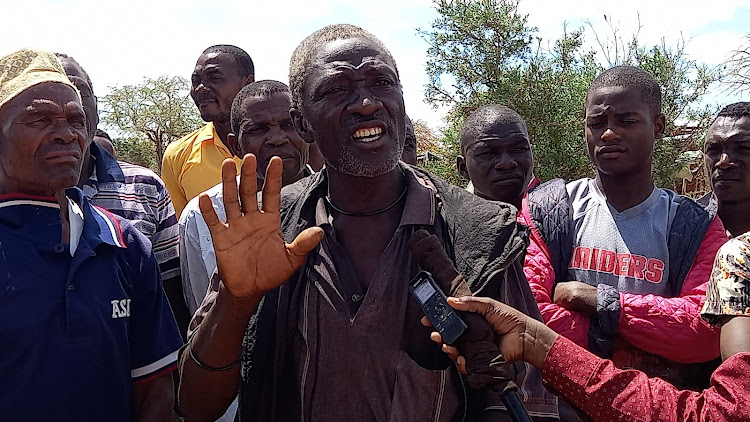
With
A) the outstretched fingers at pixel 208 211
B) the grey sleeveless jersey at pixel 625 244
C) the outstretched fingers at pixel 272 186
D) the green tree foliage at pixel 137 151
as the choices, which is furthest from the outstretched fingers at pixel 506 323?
the green tree foliage at pixel 137 151

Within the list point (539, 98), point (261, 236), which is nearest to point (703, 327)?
point (261, 236)

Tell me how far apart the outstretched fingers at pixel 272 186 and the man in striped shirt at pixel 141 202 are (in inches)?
55.5

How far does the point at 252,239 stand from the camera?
1.90 m

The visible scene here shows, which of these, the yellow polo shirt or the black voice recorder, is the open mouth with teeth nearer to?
the black voice recorder

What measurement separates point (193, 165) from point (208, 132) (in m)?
0.29

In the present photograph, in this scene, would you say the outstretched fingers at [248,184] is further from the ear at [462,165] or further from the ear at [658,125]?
the ear at [462,165]

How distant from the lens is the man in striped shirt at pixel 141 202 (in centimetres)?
317

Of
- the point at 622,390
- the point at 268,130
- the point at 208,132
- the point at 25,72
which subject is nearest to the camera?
the point at 622,390

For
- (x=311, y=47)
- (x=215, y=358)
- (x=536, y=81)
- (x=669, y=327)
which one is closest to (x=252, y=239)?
(x=215, y=358)

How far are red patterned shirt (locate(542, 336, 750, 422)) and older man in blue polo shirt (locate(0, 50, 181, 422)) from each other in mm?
1312

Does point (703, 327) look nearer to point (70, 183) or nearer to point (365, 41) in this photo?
point (365, 41)

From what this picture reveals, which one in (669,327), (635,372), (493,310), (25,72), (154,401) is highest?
(25,72)

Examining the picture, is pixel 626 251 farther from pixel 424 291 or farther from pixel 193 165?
pixel 193 165

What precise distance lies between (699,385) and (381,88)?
1815 millimetres
